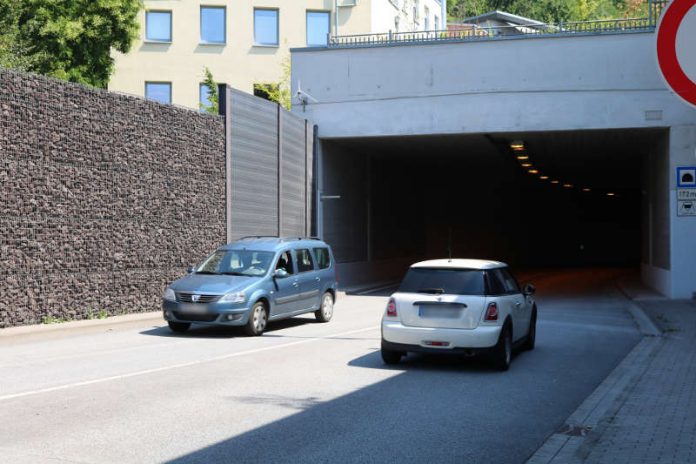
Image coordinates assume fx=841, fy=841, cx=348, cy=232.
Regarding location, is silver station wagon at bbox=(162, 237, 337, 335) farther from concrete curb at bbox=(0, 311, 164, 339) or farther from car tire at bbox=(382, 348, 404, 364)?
car tire at bbox=(382, 348, 404, 364)

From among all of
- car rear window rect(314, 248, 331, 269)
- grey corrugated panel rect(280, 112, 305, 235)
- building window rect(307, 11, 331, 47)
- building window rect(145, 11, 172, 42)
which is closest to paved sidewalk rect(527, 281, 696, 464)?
car rear window rect(314, 248, 331, 269)

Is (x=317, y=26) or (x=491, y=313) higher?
(x=317, y=26)

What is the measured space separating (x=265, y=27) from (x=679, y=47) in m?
44.3

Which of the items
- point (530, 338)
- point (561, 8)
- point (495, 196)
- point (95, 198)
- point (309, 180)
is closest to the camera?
point (530, 338)

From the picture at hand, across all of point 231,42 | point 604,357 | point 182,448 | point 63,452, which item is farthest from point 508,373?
point 231,42

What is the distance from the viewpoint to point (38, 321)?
51.2 feet

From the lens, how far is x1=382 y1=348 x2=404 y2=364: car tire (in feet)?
37.7

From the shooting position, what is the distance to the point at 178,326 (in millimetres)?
15586

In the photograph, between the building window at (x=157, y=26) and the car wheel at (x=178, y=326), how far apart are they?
3400cm

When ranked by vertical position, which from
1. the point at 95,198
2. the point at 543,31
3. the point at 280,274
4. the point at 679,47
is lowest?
the point at 280,274

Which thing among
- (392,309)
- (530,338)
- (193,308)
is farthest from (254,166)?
(392,309)

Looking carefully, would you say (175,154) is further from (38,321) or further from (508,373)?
(508,373)

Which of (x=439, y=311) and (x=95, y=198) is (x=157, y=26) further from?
(x=439, y=311)

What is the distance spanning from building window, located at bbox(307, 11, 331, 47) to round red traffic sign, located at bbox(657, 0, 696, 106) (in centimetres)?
4334
